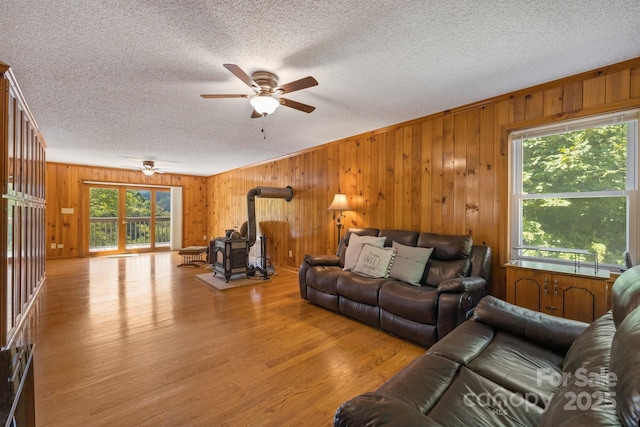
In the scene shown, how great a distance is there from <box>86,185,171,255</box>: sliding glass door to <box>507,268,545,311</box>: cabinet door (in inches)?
342

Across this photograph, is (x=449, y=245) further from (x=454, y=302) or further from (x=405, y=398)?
(x=405, y=398)

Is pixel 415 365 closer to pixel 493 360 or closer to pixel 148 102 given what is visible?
pixel 493 360

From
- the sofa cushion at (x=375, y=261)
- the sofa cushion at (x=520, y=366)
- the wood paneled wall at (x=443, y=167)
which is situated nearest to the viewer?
the sofa cushion at (x=520, y=366)

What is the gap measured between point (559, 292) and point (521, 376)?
137 centimetres

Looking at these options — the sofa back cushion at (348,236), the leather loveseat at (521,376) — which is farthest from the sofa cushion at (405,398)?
the sofa back cushion at (348,236)

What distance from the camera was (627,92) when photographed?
221cm

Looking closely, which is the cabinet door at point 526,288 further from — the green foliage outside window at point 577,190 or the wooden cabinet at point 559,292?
the green foliage outside window at point 577,190

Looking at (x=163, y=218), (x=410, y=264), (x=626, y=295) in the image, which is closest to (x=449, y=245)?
(x=410, y=264)

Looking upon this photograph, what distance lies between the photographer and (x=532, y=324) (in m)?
1.60

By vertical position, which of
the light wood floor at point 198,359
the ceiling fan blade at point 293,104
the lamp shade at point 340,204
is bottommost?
the light wood floor at point 198,359

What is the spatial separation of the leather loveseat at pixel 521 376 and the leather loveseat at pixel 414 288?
0.45 m

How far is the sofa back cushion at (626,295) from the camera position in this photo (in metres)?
1.12

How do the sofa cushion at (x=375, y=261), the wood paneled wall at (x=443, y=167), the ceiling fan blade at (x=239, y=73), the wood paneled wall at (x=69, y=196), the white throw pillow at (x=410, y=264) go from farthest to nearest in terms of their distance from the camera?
the wood paneled wall at (x=69, y=196)
the sofa cushion at (x=375, y=261)
the white throw pillow at (x=410, y=264)
the wood paneled wall at (x=443, y=167)
the ceiling fan blade at (x=239, y=73)

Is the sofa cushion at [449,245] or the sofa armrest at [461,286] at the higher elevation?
the sofa cushion at [449,245]
